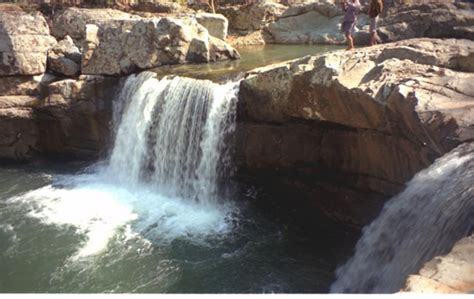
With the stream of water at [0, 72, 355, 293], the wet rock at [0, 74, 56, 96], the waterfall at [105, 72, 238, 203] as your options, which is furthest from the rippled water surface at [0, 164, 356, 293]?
the wet rock at [0, 74, 56, 96]

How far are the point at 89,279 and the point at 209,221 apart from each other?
6.64 feet

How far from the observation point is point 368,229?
5188 mm

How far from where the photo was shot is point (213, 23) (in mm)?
11594

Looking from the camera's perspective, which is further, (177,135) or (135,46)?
(135,46)

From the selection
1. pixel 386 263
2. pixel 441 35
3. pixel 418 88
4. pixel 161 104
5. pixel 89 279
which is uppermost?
pixel 441 35

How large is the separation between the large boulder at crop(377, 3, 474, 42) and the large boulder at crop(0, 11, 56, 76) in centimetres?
856

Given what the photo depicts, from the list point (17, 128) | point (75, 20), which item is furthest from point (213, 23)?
point (17, 128)

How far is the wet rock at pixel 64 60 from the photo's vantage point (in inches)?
375

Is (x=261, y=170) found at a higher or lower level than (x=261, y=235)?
higher

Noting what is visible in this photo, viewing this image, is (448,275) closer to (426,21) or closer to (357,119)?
(357,119)

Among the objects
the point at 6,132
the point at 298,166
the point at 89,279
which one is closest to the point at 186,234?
the point at 89,279

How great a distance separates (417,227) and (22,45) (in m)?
8.35

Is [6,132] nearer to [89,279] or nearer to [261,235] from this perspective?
A: [89,279]

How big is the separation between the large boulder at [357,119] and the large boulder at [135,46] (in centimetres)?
268
